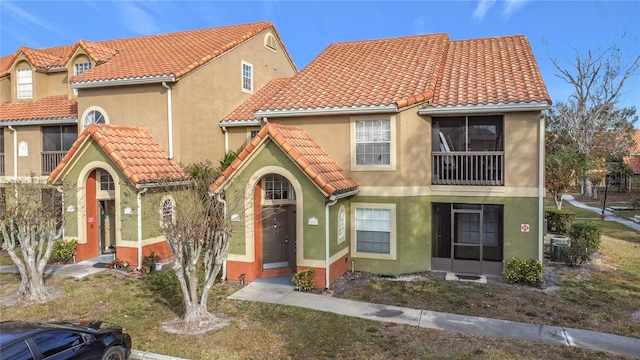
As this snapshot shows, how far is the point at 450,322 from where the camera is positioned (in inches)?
435

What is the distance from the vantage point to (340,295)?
13.1m

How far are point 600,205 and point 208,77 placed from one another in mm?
37591

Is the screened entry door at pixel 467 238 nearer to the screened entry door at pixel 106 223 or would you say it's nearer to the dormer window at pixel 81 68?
the screened entry door at pixel 106 223

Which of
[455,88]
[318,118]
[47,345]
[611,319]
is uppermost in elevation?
[455,88]

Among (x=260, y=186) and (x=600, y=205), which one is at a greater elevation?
(x=260, y=186)

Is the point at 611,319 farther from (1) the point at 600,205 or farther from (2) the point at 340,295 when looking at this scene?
(1) the point at 600,205

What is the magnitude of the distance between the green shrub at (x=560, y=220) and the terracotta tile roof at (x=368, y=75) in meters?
10.5

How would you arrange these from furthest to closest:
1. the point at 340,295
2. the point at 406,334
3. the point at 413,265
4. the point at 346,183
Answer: the point at 413,265, the point at 346,183, the point at 340,295, the point at 406,334

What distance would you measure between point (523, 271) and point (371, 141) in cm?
656

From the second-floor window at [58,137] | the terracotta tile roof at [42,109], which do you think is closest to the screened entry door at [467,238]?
the terracotta tile roof at [42,109]

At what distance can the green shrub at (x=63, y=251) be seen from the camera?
16266 millimetres

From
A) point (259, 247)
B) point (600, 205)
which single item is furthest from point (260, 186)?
point (600, 205)

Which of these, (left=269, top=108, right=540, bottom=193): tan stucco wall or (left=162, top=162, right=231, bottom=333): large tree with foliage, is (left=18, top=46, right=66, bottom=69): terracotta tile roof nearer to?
(left=269, top=108, right=540, bottom=193): tan stucco wall

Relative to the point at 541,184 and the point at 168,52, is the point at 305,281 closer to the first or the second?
the point at 541,184
